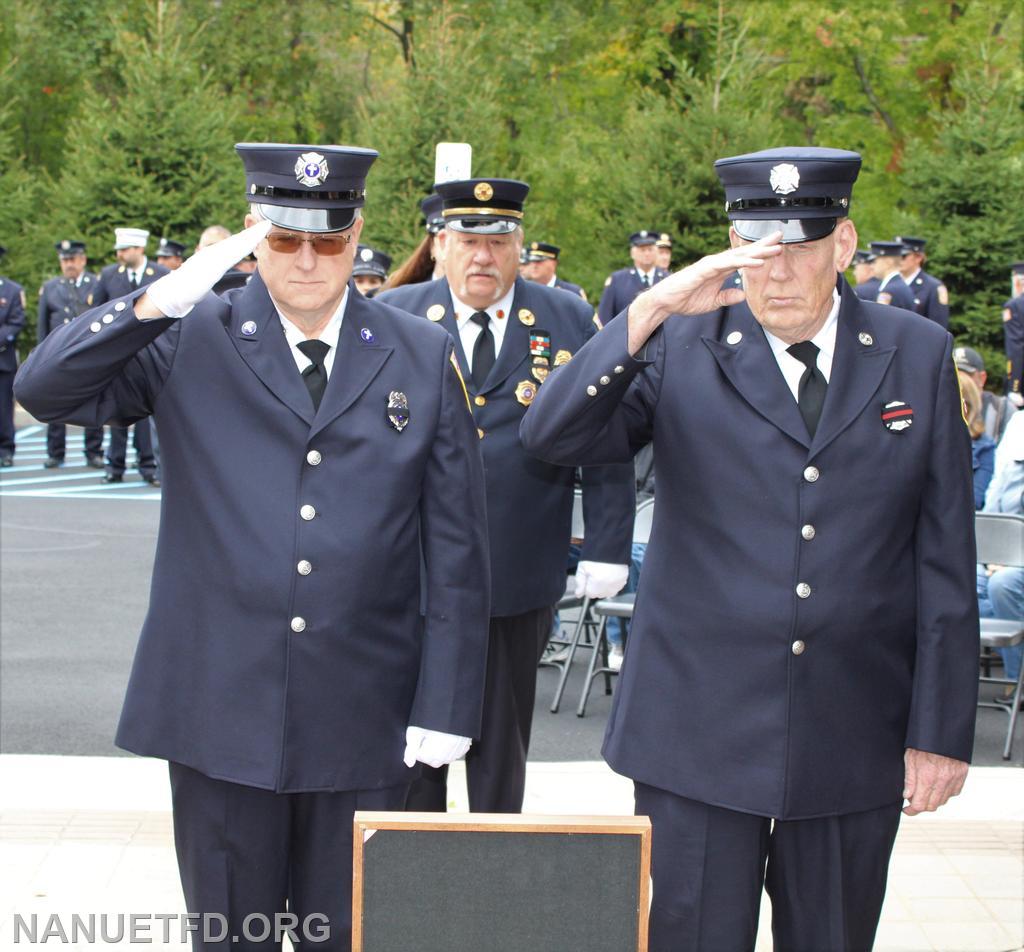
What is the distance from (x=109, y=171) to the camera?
1883 centimetres

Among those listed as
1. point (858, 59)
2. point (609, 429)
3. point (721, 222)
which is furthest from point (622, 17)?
point (609, 429)

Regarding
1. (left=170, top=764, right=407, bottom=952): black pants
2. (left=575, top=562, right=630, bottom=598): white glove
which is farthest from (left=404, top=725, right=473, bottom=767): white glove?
(left=575, top=562, right=630, bottom=598): white glove

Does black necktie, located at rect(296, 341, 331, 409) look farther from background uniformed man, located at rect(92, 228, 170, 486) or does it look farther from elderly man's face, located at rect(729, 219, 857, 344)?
background uniformed man, located at rect(92, 228, 170, 486)

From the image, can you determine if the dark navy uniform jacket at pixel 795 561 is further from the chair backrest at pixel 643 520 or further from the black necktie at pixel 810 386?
the chair backrest at pixel 643 520

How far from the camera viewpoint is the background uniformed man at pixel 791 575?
3.10 metres

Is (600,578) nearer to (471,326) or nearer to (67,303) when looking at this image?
(471,326)

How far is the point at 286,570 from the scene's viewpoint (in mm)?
3109

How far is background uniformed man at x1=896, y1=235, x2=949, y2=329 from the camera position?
15906 millimetres

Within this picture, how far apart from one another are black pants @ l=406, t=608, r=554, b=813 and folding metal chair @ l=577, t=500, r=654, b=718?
87.7 inches

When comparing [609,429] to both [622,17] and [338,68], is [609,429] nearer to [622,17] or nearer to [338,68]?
[622,17]

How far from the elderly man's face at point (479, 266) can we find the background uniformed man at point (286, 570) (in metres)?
1.65

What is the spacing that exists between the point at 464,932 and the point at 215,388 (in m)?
1.28

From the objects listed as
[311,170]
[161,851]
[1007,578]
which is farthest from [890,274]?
[311,170]

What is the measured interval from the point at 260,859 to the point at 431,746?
1.39 feet
